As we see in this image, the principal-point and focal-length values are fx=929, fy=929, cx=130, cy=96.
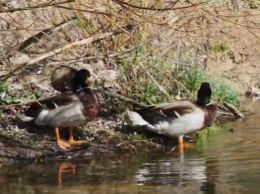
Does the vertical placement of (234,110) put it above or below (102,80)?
below

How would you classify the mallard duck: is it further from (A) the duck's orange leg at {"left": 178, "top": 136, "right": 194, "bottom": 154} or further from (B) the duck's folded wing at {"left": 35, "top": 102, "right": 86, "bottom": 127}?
(B) the duck's folded wing at {"left": 35, "top": 102, "right": 86, "bottom": 127}

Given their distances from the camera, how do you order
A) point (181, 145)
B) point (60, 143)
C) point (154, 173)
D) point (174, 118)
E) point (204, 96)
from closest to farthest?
point (154, 173)
point (60, 143)
point (181, 145)
point (174, 118)
point (204, 96)

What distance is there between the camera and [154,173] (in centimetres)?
909

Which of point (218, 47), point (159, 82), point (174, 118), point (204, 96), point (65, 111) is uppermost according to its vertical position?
point (218, 47)

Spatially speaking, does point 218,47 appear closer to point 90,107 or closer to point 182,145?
point 182,145

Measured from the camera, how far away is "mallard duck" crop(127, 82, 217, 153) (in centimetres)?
1079

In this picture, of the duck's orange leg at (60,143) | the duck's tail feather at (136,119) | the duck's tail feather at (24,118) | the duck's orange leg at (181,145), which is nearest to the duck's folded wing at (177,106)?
the duck's tail feather at (136,119)

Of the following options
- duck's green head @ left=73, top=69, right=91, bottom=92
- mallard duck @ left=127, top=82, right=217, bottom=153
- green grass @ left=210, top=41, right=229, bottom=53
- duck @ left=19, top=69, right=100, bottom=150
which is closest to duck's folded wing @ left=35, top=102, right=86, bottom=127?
duck @ left=19, top=69, right=100, bottom=150

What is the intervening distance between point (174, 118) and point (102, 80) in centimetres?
192

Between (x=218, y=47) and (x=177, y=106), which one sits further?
(x=218, y=47)

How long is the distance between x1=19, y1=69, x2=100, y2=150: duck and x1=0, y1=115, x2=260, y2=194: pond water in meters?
0.64

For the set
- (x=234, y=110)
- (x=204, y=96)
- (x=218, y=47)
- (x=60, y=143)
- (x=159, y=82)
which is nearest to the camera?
(x=60, y=143)

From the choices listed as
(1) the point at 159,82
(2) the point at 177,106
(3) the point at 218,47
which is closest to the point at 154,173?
(2) the point at 177,106

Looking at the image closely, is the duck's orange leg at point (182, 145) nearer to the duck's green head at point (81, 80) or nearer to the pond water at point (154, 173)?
the pond water at point (154, 173)
